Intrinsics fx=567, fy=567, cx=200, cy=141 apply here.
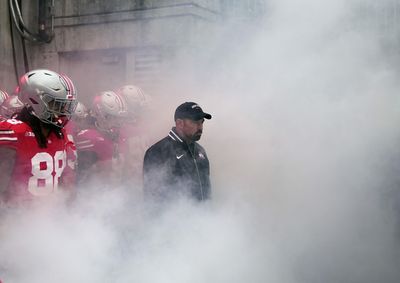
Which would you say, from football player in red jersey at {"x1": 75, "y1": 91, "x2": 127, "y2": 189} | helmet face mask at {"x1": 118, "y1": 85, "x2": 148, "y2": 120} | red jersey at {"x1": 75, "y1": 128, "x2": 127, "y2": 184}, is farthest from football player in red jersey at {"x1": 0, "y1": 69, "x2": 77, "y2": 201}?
helmet face mask at {"x1": 118, "y1": 85, "x2": 148, "y2": 120}

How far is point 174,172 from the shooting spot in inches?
151

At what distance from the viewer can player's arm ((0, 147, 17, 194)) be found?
3.20 m

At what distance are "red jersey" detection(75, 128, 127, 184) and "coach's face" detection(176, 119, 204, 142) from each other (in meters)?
0.95

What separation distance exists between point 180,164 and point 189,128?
0.91 ft

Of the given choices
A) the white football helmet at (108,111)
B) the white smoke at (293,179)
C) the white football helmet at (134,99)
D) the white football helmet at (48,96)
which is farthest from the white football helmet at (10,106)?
the white football helmet at (48,96)

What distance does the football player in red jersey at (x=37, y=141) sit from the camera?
3.26m

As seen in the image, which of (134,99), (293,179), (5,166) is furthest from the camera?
(134,99)

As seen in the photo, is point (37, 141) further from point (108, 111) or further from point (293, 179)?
point (108, 111)

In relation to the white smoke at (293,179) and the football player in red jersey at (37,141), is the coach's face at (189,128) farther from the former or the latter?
the football player in red jersey at (37,141)

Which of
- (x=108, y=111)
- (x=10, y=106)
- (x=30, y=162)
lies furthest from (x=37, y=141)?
(x=10, y=106)

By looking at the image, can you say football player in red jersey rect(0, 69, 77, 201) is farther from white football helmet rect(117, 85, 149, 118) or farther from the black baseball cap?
white football helmet rect(117, 85, 149, 118)

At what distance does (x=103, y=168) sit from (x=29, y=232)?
6.98 ft

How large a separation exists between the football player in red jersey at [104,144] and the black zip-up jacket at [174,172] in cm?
59

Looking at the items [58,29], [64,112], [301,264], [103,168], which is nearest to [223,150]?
[103,168]
